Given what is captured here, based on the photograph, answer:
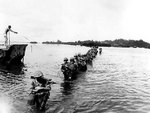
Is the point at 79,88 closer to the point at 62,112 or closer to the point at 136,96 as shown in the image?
the point at 136,96

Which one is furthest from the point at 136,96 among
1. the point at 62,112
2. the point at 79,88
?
the point at 62,112

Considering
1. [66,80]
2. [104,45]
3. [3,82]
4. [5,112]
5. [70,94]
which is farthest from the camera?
[104,45]

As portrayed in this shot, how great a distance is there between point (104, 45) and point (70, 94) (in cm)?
18102

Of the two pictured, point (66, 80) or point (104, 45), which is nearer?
point (66, 80)

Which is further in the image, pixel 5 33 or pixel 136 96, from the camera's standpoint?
pixel 5 33

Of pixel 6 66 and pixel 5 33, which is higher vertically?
pixel 5 33

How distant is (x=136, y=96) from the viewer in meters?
17.5

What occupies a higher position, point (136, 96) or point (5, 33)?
point (5, 33)

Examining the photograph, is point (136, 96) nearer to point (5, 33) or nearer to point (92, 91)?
point (92, 91)

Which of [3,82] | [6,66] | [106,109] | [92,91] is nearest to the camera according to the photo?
[106,109]

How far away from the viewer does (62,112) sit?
40.8 ft

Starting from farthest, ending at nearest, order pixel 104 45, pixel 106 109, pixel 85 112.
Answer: pixel 104 45 < pixel 106 109 < pixel 85 112

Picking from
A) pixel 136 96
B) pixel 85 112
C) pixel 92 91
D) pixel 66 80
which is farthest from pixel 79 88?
pixel 85 112

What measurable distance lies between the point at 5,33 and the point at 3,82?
32.7 feet
